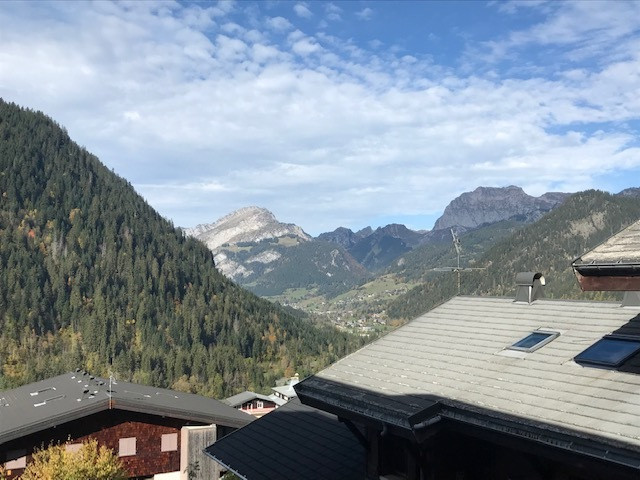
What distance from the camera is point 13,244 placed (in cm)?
19462

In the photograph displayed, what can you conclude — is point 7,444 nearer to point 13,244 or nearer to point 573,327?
point 573,327

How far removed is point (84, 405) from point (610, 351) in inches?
1107

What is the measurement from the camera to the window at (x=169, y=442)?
3288 cm

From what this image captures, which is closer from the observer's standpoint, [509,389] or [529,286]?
[509,389]

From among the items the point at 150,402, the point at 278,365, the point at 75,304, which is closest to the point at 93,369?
the point at 75,304

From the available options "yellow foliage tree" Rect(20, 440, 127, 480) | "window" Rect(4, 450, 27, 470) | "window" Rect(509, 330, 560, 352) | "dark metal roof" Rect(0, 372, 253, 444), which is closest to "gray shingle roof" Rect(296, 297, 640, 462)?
"window" Rect(509, 330, 560, 352)

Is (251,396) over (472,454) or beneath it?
beneath

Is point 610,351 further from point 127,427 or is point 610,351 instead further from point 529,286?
point 127,427

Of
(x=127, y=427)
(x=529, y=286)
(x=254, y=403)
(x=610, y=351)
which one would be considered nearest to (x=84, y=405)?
(x=127, y=427)

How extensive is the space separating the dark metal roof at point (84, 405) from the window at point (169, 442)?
54.3 inches

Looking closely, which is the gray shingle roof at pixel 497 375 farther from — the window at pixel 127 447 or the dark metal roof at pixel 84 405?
the window at pixel 127 447

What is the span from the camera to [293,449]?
16.2 m

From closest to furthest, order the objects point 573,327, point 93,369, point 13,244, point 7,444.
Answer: point 573,327, point 7,444, point 93,369, point 13,244

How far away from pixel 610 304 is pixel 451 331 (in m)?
3.93
